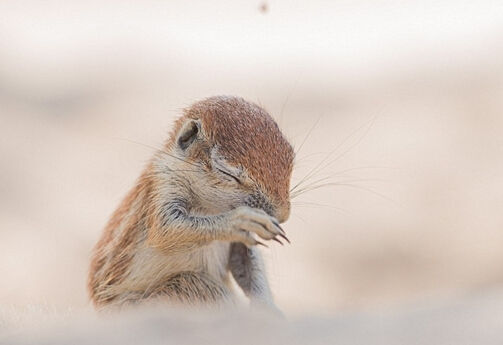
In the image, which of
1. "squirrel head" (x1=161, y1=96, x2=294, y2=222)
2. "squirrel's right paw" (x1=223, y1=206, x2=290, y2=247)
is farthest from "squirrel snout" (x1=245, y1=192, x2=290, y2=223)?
"squirrel's right paw" (x1=223, y1=206, x2=290, y2=247)

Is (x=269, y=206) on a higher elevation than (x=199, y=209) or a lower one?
higher

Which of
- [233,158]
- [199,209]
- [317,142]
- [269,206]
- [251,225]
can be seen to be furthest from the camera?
[317,142]

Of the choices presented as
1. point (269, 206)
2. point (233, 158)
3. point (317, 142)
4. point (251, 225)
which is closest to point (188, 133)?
point (233, 158)

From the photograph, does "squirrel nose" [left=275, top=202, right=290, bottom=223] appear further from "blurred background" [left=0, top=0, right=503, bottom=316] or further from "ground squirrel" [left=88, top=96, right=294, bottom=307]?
"blurred background" [left=0, top=0, right=503, bottom=316]

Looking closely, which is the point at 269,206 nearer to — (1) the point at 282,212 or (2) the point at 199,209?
(1) the point at 282,212

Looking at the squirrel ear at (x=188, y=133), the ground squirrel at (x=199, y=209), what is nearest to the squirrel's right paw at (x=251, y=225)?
the ground squirrel at (x=199, y=209)

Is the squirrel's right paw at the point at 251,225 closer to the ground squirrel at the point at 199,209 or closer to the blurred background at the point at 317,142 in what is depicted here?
the ground squirrel at the point at 199,209

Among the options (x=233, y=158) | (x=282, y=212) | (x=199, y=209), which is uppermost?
(x=233, y=158)
